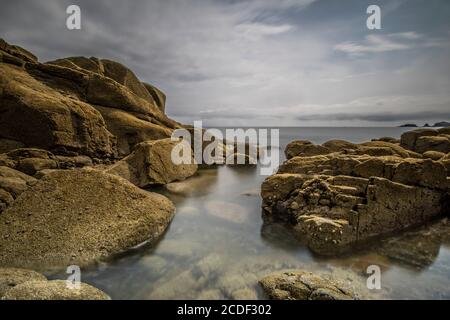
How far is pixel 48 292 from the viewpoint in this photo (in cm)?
641

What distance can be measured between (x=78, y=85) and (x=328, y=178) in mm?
22827

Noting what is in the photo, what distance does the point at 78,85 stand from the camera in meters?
24.3

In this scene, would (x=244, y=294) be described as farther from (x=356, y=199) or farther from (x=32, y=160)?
(x=32, y=160)

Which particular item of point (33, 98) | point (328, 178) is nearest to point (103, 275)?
point (328, 178)

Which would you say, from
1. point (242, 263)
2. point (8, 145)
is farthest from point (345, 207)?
point (8, 145)

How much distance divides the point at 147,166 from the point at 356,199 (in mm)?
13508

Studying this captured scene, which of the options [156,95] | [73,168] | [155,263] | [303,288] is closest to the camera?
[303,288]

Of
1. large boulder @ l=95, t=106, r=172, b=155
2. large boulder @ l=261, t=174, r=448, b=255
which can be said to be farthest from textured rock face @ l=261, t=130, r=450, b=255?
large boulder @ l=95, t=106, r=172, b=155

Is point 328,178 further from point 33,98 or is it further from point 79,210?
point 33,98

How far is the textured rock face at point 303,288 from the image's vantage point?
6933mm

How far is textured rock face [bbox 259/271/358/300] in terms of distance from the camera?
6.93 meters

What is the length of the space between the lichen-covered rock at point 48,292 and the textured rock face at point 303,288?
4.59m

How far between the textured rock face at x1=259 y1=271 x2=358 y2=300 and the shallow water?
50cm

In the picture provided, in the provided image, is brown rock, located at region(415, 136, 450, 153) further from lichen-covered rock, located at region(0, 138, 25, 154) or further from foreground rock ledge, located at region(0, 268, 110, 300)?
lichen-covered rock, located at region(0, 138, 25, 154)
